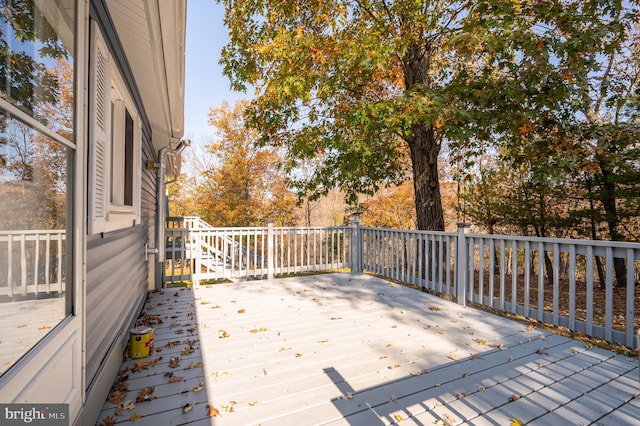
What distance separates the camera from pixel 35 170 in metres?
1.11

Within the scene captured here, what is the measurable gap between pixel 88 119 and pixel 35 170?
0.68 metres

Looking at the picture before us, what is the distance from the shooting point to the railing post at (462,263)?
4.21m

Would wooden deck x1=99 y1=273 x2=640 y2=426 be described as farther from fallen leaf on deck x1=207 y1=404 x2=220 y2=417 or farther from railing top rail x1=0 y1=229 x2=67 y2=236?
railing top rail x1=0 y1=229 x2=67 y2=236

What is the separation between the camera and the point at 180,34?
2.40m

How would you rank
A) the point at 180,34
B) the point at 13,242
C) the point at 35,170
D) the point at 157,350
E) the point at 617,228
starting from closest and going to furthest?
1. the point at 13,242
2. the point at 35,170
3. the point at 180,34
4. the point at 157,350
5. the point at 617,228

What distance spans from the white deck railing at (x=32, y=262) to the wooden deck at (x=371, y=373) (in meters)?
1.10

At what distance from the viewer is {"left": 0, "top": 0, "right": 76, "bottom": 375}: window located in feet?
3.06

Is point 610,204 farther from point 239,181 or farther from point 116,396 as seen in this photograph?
point 239,181

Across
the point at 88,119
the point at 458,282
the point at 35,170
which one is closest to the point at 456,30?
the point at 458,282

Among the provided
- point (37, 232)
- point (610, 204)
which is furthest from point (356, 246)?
point (610, 204)

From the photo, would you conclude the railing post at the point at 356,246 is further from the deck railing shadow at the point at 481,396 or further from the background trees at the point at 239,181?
the background trees at the point at 239,181

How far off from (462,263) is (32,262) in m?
4.39

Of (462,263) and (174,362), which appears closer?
(174,362)

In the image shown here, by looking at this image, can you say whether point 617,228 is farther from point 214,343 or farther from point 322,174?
point 214,343
